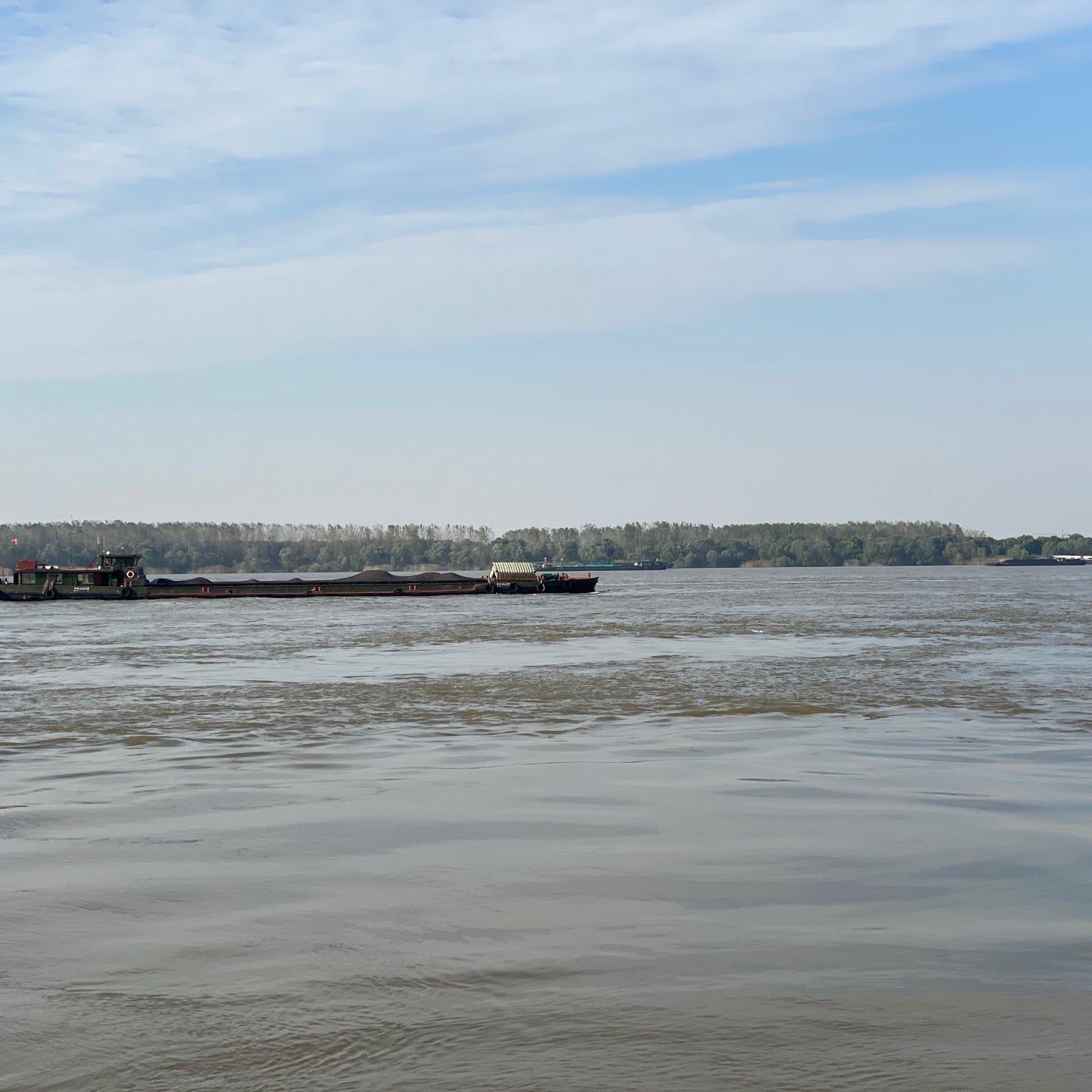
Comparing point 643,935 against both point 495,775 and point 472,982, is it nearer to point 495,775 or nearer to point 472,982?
point 472,982

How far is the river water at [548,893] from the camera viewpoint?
771 cm

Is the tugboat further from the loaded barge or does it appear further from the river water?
the river water

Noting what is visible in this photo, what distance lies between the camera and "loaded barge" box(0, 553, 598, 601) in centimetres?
11475

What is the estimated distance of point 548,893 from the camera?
11547mm

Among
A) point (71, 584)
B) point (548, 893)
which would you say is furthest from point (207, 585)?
point (548, 893)

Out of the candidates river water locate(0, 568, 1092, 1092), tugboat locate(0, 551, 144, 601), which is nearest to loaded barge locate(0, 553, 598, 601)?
tugboat locate(0, 551, 144, 601)

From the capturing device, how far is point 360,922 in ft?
34.8

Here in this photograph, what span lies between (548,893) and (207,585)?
118 m

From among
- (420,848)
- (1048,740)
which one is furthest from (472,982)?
(1048,740)

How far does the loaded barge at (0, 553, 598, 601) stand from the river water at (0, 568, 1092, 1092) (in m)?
90.4

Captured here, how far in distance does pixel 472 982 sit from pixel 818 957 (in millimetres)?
2506

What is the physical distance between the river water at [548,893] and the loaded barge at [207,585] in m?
90.4

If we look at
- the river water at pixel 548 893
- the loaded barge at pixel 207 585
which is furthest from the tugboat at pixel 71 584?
the river water at pixel 548 893

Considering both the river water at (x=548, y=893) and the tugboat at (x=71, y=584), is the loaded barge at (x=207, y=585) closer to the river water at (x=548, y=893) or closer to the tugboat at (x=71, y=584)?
the tugboat at (x=71, y=584)
